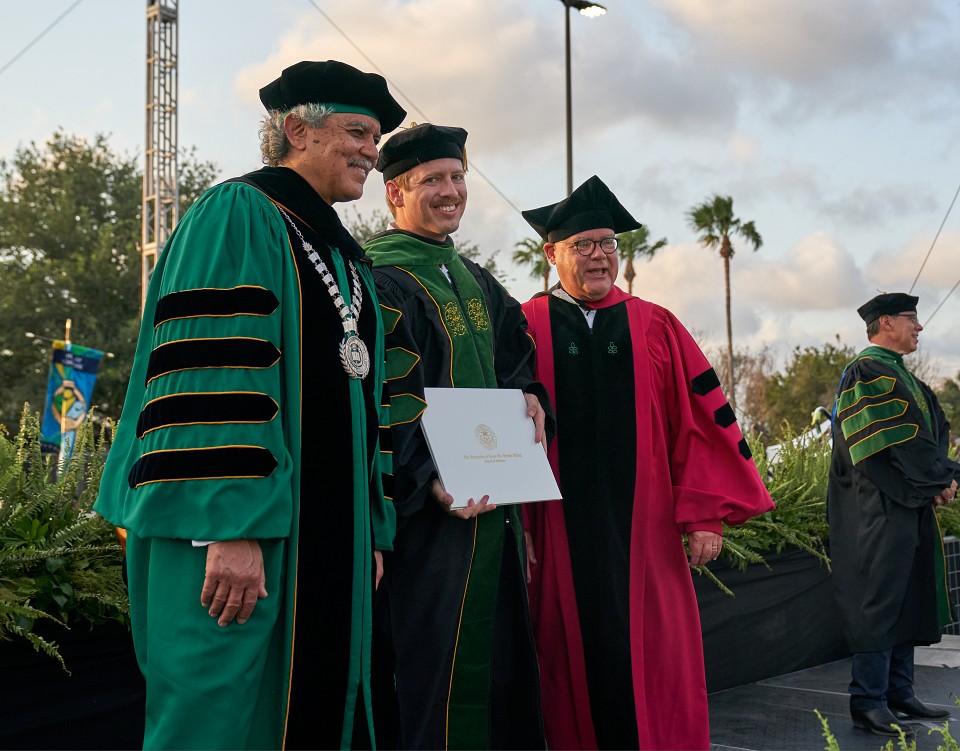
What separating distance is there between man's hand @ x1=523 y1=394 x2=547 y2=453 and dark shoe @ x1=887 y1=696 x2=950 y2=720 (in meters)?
3.28

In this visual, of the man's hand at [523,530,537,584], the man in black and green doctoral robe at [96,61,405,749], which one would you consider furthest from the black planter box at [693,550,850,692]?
the man in black and green doctoral robe at [96,61,405,749]

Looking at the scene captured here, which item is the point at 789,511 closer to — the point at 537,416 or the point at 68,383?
the point at 537,416

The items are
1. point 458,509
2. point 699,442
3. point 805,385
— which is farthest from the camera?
point 805,385

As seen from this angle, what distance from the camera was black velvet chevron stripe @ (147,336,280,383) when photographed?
211 cm

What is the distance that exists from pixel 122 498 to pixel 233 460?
1.04ft

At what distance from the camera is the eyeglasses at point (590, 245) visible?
12.8ft

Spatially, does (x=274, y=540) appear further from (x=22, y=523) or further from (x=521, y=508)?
(x=22, y=523)

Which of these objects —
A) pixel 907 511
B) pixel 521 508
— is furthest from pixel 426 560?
pixel 907 511

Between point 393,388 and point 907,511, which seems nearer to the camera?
point 393,388

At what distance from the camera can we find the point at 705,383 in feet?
12.8

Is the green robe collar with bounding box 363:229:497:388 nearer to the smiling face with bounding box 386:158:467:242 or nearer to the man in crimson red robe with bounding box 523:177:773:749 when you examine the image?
the smiling face with bounding box 386:158:467:242

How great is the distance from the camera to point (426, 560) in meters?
3.07

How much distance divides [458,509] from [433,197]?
1099 mm

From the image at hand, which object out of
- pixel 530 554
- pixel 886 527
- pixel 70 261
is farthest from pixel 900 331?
pixel 70 261
